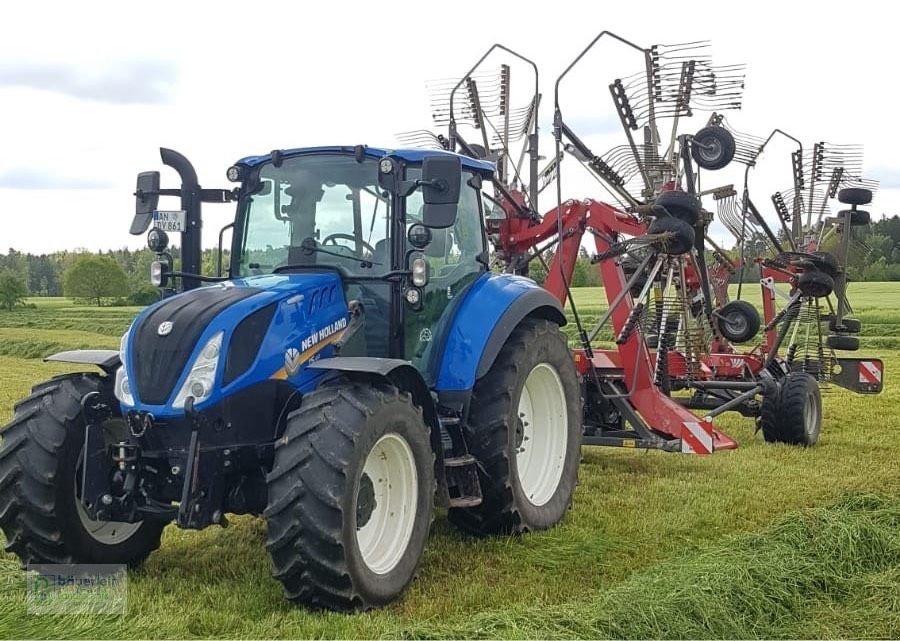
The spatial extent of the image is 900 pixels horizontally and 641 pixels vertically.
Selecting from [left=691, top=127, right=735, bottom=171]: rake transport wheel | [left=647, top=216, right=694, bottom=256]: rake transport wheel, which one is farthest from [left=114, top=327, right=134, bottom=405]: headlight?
[left=691, top=127, right=735, bottom=171]: rake transport wheel

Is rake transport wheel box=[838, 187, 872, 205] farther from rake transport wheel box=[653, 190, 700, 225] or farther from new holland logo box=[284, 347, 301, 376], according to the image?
new holland logo box=[284, 347, 301, 376]

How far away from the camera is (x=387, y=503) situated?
15.5ft

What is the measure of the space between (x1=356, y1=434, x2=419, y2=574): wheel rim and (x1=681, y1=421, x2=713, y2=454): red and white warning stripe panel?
11.0 feet

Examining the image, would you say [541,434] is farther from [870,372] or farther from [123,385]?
[870,372]

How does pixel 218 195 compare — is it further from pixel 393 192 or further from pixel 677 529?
pixel 677 529

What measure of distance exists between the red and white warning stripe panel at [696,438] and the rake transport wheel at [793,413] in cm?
185

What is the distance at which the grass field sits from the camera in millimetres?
4078

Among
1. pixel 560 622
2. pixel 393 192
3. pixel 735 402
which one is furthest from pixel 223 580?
pixel 735 402

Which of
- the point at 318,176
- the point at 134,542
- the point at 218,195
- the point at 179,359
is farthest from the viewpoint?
the point at 218,195

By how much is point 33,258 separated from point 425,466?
10284 centimetres

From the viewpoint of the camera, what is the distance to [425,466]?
473cm

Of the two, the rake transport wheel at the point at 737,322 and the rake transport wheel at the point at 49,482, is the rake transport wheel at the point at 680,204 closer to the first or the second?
the rake transport wheel at the point at 737,322

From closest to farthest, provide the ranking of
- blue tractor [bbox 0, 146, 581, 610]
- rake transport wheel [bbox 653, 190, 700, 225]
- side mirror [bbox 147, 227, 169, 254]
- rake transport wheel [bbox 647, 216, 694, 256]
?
1. blue tractor [bbox 0, 146, 581, 610]
2. side mirror [bbox 147, 227, 169, 254]
3. rake transport wheel [bbox 647, 216, 694, 256]
4. rake transport wheel [bbox 653, 190, 700, 225]

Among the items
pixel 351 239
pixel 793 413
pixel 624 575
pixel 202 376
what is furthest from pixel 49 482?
pixel 793 413
